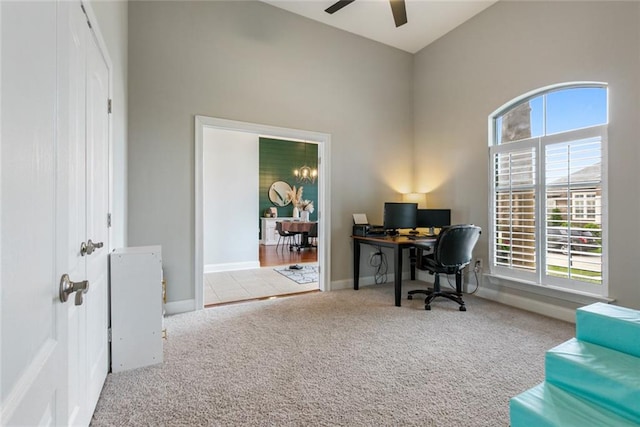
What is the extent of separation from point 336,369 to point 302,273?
3217 mm

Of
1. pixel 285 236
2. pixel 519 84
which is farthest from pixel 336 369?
pixel 285 236

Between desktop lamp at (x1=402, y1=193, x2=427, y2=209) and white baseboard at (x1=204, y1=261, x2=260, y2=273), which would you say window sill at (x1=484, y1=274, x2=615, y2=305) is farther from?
white baseboard at (x1=204, y1=261, x2=260, y2=273)

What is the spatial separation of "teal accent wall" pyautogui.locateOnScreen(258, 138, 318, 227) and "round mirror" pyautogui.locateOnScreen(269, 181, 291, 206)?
94 millimetres

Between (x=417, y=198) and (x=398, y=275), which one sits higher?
(x=417, y=198)

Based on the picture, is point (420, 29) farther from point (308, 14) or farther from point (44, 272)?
point (44, 272)

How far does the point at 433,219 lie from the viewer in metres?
4.23

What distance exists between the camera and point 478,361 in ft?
7.47

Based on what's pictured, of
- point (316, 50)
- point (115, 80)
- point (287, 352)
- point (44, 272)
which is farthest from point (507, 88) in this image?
point (44, 272)

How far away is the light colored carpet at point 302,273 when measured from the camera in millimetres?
4841

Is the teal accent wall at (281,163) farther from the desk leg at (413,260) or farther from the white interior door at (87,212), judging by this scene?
the white interior door at (87,212)

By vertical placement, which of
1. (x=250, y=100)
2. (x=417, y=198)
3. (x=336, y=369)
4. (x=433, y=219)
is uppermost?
(x=250, y=100)

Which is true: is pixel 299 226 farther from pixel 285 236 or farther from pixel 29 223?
pixel 29 223

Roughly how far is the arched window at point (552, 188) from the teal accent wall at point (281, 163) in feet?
19.5

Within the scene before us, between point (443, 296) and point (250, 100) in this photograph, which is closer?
point (443, 296)
